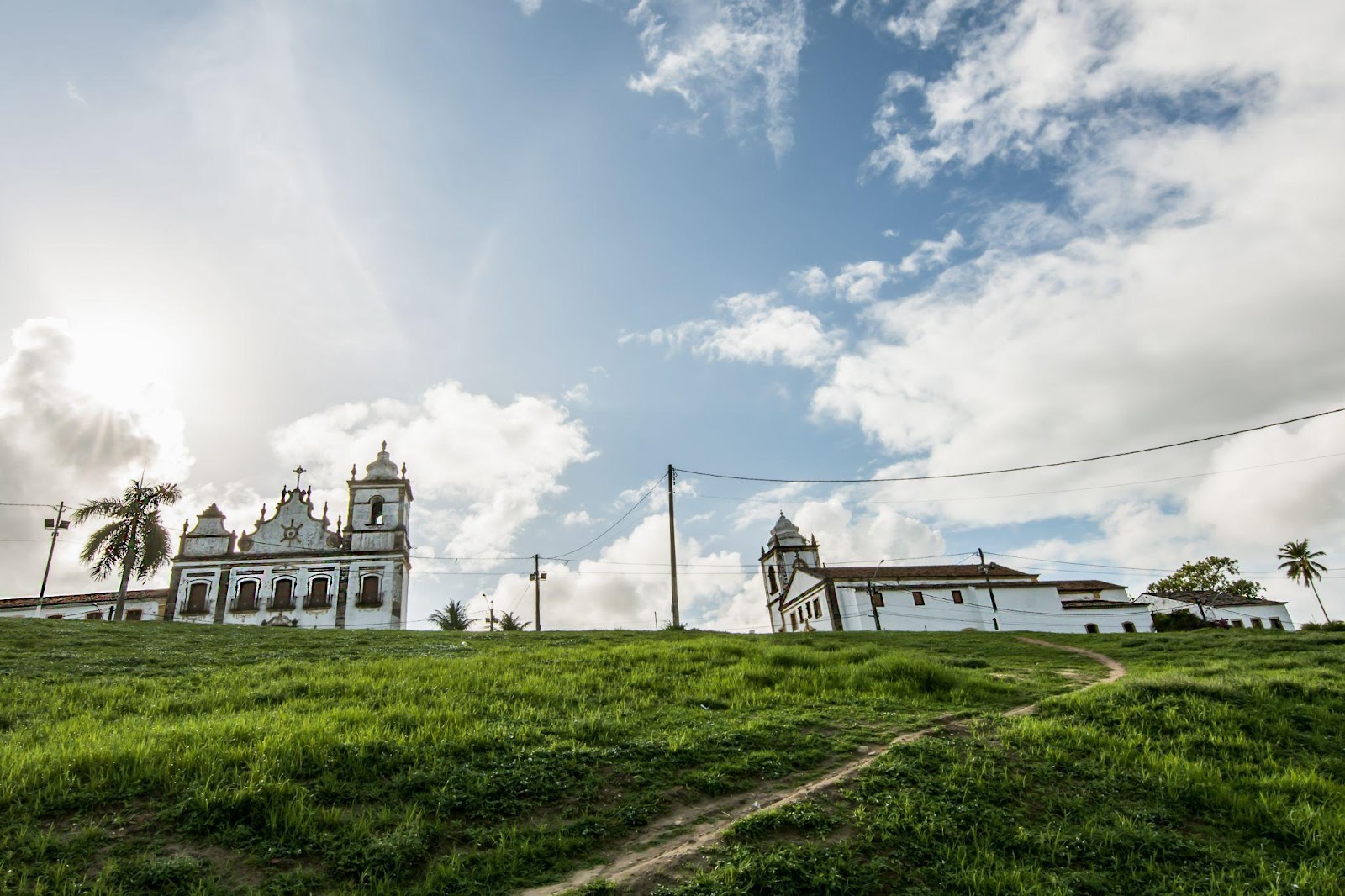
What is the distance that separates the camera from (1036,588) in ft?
174

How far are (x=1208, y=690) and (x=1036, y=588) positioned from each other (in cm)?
4397

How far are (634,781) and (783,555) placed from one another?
186 feet

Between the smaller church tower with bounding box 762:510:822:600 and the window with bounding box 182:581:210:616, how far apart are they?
40790 millimetres

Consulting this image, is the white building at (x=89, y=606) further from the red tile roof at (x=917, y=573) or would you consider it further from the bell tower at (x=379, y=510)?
the red tile roof at (x=917, y=573)

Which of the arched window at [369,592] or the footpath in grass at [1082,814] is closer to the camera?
the footpath in grass at [1082,814]

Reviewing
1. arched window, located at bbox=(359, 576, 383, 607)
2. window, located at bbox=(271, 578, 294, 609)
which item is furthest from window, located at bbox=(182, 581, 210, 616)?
arched window, located at bbox=(359, 576, 383, 607)

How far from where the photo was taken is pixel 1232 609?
5900 centimetres

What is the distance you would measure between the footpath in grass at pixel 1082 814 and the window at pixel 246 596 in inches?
1754

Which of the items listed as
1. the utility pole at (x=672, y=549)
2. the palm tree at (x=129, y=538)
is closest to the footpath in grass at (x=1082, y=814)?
the utility pole at (x=672, y=549)

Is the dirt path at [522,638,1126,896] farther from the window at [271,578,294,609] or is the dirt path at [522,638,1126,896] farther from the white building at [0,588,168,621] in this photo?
the white building at [0,588,168,621]

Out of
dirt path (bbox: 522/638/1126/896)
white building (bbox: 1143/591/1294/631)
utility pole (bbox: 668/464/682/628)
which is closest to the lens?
dirt path (bbox: 522/638/1126/896)

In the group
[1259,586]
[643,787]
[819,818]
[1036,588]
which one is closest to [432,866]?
[643,787]

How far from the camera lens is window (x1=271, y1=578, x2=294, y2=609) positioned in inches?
1746

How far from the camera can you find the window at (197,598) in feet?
145
